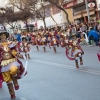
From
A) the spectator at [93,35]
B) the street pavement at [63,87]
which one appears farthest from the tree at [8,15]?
the street pavement at [63,87]

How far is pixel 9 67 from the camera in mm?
7523

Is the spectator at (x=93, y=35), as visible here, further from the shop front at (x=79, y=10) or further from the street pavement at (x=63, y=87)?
the shop front at (x=79, y=10)

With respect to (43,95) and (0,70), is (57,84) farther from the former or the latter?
(0,70)

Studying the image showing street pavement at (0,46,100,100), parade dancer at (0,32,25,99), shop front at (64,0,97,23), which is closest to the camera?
street pavement at (0,46,100,100)

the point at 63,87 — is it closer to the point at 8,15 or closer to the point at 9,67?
the point at 9,67

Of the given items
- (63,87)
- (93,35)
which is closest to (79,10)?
(93,35)

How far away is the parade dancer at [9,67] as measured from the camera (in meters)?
7.50

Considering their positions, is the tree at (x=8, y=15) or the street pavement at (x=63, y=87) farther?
the tree at (x=8, y=15)

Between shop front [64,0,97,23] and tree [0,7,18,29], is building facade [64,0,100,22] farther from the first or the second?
tree [0,7,18,29]

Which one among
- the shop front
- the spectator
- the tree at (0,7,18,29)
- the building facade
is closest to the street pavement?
the spectator

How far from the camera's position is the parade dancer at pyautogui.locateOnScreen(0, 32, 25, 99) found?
7504 mm

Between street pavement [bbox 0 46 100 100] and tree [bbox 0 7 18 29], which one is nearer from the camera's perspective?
street pavement [bbox 0 46 100 100]

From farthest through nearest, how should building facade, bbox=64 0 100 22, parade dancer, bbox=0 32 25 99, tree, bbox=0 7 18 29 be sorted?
tree, bbox=0 7 18 29 → building facade, bbox=64 0 100 22 → parade dancer, bbox=0 32 25 99

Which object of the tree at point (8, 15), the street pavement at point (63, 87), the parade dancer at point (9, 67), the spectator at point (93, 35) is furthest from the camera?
the tree at point (8, 15)
